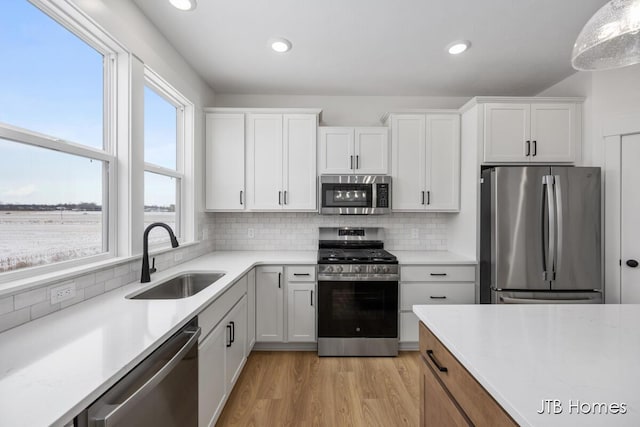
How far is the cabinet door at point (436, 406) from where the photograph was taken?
94 cm

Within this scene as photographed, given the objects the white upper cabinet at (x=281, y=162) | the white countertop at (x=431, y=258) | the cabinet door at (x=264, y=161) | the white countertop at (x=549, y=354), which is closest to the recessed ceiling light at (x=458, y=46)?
the white upper cabinet at (x=281, y=162)

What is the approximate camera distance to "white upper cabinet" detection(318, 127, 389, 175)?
118 inches

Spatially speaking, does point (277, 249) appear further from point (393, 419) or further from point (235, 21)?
point (235, 21)

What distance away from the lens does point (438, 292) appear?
106 inches

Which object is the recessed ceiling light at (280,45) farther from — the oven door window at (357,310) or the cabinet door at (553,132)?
the cabinet door at (553,132)

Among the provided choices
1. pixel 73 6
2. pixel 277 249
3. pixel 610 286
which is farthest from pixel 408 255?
pixel 73 6

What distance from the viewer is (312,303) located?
8.87ft

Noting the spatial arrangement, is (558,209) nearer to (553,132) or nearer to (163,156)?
(553,132)

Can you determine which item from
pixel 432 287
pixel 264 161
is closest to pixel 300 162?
pixel 264 161

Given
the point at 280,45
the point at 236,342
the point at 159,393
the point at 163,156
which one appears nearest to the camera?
the point at 159,393

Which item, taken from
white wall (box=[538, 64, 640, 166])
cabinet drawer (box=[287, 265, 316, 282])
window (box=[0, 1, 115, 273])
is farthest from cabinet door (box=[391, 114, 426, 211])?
window (box=[0, 1, 115, 273])

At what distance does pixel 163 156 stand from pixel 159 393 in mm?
1943

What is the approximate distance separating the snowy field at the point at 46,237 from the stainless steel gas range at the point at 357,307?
5.62ft

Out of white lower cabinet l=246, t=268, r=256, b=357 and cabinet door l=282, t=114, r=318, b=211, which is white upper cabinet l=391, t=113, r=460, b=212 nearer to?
cabinet door l=282, t=114, r=318, b=211
